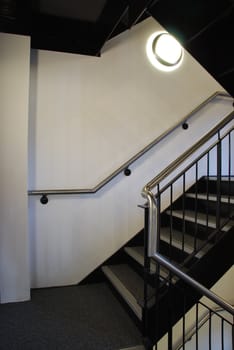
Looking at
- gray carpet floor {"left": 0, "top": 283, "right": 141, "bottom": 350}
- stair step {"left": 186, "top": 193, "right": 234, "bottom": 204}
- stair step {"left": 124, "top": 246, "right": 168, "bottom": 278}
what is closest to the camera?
gray carpet floor {"left": 0, "top": 283, "right": 141, "bottom": 350}

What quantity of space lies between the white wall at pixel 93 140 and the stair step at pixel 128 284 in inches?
8.5

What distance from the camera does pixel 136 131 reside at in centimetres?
297

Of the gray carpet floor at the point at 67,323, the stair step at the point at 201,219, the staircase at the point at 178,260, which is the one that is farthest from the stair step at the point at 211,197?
the gray carpet floor at the point at 67,323

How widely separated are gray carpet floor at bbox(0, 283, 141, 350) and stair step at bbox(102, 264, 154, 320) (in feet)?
0.47

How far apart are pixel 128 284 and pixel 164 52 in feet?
8.07

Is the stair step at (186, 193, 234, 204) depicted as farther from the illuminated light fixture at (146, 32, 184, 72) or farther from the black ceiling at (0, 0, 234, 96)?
A: the illuminated light fixture at (146, 32, 184, 72)

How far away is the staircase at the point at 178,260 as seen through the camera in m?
1.96

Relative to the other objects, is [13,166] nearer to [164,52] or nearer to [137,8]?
[137,8]

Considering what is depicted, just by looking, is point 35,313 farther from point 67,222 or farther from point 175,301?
point 175,301

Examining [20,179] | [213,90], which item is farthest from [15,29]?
[213,90]

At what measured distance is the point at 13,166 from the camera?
7.70 feet

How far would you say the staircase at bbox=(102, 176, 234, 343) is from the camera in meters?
1.96

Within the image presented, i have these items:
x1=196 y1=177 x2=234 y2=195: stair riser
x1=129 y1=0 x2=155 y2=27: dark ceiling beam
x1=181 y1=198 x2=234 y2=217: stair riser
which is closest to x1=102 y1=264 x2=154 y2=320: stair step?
x1=181 y1=198 x2=234 y2=217: stair riser

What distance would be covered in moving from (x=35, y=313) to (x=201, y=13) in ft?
7.88
